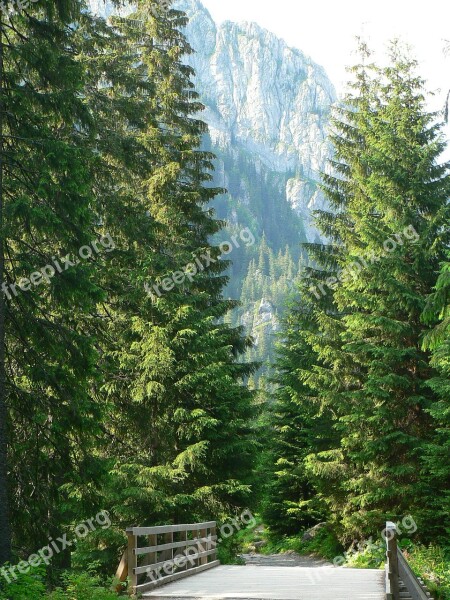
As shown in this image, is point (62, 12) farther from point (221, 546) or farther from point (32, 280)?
point (221, 546)

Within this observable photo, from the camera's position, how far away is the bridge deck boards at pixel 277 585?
9570mm

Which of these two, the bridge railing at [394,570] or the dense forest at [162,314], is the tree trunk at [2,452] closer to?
the dense forest at [162,314]

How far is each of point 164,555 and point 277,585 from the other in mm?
2182

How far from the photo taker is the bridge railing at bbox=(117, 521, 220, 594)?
401 inches

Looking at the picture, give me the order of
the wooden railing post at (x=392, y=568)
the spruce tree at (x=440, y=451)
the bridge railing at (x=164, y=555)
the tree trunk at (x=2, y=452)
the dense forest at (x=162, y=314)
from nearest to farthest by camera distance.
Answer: the tree trunk at (x=2, y=452)
the wooden railing post at (x=392, y=568)
the bridge railing at (x=164, y=555)
the dense forest at (x=162, y=314)
the spruce tree at (x=440, y=451)

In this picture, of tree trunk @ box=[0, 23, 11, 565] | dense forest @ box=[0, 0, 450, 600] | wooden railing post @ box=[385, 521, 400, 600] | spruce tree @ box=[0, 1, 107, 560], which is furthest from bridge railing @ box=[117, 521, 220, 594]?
wooden railing post @ box=[385, 521, 400, 600]

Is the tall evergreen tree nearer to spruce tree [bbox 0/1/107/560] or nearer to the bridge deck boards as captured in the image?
the bridge deck boards

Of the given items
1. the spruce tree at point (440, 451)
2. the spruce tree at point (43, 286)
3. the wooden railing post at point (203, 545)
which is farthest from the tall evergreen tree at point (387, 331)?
the spruce tree at point (43, 286)

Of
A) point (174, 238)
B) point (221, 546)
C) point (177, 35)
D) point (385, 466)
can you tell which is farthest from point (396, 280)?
point (177, 35)

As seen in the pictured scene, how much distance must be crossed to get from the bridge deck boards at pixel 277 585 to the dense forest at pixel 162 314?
4.97ft

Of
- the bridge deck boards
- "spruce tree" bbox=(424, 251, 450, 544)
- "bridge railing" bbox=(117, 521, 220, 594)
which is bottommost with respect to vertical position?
the bridge deck boards

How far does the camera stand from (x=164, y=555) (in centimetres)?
1195

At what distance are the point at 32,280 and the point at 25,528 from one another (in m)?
3.71

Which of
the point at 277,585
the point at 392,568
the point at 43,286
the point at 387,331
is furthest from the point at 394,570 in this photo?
the point at 387,331
